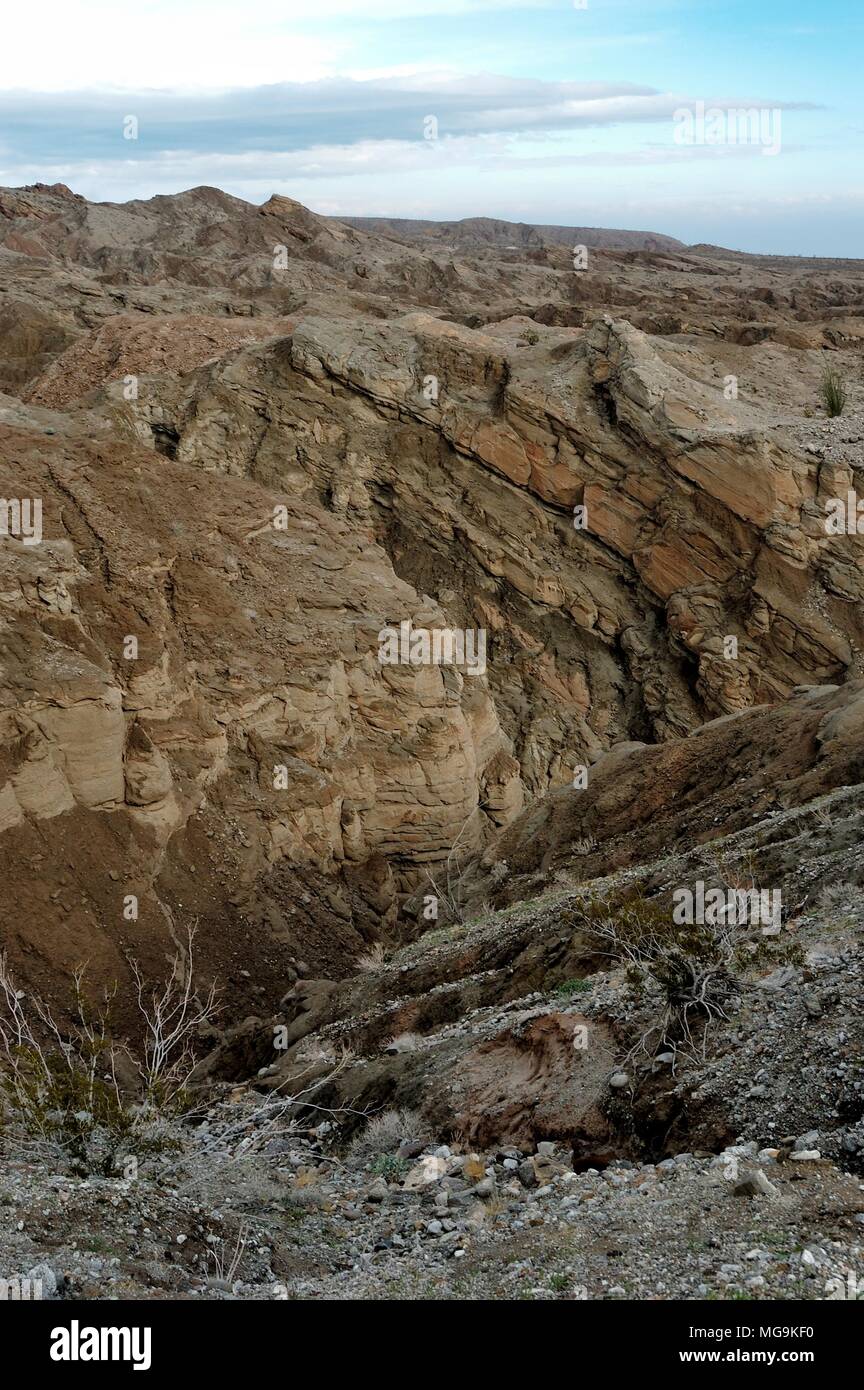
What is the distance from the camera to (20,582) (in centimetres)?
1316

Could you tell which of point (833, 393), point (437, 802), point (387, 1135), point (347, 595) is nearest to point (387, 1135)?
point (387, 1135)

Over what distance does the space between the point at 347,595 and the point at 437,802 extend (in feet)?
9.81

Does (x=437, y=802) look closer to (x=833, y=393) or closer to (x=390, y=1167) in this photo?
(x=390, y=1167)

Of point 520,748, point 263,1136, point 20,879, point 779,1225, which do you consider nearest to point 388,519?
point 520,748

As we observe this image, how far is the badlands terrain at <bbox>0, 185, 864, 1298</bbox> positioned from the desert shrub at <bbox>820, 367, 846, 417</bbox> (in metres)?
0.60

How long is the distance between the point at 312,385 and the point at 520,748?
732 centimetres

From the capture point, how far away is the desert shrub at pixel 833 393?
22297 millimetres

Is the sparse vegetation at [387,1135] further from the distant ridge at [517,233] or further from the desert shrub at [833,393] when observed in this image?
the distant ridge at [517,233]

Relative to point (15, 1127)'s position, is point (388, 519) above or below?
above

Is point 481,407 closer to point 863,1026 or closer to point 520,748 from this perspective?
point 520,748

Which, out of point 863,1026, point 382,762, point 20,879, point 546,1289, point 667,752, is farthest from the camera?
point 382,762

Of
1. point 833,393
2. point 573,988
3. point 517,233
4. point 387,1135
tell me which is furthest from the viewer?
point 517,233

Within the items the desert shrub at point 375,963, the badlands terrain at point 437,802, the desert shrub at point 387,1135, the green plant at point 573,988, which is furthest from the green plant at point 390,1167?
the desert shrub at point 375,963

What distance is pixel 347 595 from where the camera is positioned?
52.3 feet
